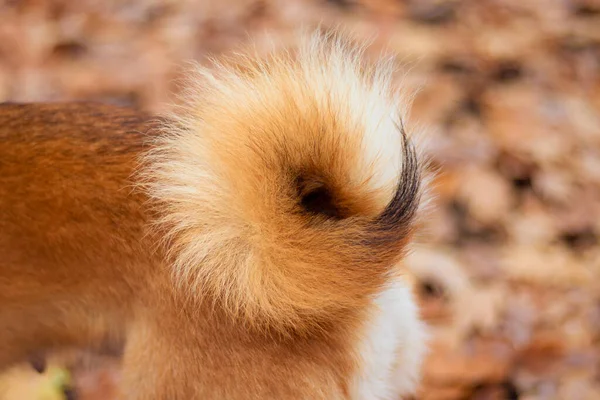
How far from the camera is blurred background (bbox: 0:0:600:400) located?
85.1 inches

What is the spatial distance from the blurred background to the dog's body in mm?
319

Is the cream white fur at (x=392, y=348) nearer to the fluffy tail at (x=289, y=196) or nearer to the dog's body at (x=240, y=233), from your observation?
the dog's body at (x=240, y=233)

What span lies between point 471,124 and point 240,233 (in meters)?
2.03

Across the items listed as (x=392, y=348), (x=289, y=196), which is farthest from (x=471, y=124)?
(x=289, y=196)

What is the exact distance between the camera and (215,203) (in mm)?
1230

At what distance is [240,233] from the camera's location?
4.02 feet

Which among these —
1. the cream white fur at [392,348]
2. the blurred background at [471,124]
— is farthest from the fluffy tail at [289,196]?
the blurred background at [471,124]

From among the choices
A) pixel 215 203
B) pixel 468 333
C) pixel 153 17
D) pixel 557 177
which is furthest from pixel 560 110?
pixel 215 203

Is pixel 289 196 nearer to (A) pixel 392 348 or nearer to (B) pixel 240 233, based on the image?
(B) pixel 240 233

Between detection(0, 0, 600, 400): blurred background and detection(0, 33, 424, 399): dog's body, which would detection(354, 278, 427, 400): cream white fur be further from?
detection(0, 0, 600, 400): blurred background

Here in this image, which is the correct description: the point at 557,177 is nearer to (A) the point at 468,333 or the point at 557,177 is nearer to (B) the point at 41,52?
(A) the point at 468,333

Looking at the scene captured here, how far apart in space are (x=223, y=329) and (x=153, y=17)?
2.65 metres

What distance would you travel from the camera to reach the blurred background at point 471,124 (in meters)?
2.16

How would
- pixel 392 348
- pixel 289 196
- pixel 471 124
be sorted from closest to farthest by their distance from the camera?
pixel 289 196 → pixel 392 348 → pixel 471 124
